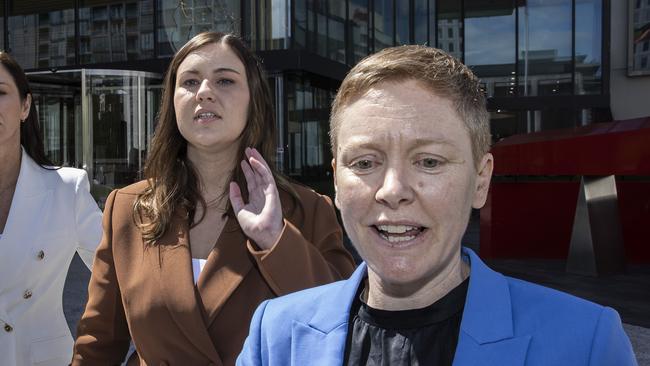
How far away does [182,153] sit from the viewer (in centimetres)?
225

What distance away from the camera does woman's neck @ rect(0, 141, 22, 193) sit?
2570 mm

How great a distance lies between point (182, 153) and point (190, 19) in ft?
40.3

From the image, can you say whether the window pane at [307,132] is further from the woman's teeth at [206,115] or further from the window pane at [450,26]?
the woman's teeth at [206,115]

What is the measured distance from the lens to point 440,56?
1263 millimetres

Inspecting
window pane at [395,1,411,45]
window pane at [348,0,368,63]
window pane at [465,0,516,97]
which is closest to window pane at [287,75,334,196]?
window pane at [348,0,368,63]

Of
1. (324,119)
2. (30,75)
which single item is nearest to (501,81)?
(324,119)

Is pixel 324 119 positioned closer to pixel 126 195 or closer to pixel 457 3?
pixel 457 3

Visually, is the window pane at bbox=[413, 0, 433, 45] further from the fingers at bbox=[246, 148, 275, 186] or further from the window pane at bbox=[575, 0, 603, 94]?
the fingers at bbox=[246, 148, 275, 186]

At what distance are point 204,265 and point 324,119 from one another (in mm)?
13318

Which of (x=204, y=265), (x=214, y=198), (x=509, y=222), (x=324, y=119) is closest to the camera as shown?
(x=204, y=265)

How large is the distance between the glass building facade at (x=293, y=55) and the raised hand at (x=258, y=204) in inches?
415

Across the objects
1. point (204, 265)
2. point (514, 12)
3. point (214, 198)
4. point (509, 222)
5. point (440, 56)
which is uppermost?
point (514, 12)

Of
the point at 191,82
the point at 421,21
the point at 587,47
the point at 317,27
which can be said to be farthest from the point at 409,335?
the point at 587,47

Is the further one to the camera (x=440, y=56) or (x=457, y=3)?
(x=457, y=3)
